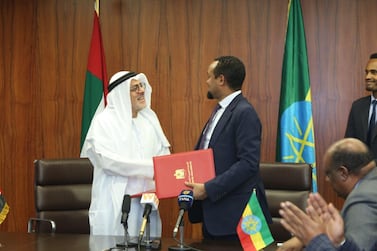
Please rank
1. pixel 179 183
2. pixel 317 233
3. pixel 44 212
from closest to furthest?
pixel 317 233, pixel 179 183, pixel 44 212

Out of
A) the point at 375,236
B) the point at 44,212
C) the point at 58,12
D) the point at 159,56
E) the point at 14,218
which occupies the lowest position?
the point at 14,218

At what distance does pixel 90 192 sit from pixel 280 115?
1.73 meters

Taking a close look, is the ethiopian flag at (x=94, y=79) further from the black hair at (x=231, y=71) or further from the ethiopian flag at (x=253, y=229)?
the ethiopian flag at (x=253, y=229)

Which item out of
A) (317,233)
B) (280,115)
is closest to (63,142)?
(280,115)

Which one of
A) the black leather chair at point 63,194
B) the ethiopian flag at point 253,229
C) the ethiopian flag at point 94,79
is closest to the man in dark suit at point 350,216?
the ethiopian flag at point 253,229

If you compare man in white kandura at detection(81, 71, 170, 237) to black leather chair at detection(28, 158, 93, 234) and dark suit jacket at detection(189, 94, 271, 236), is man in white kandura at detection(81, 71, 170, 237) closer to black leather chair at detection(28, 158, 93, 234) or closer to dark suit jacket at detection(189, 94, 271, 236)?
black leather chair at detection(28, 158, 93, 234)

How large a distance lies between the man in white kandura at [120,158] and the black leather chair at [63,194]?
247 millimetres

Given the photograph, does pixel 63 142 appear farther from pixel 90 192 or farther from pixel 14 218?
pixel 90 192

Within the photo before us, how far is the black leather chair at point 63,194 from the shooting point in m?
4.07

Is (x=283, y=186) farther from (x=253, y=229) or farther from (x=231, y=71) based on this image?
(x=253, y=229)

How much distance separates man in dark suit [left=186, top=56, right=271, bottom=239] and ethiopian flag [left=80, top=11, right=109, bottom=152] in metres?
1.96

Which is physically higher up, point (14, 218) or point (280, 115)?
point (280, 115)

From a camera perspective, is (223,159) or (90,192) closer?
(223,159)

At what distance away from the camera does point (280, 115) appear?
495 centimetres
